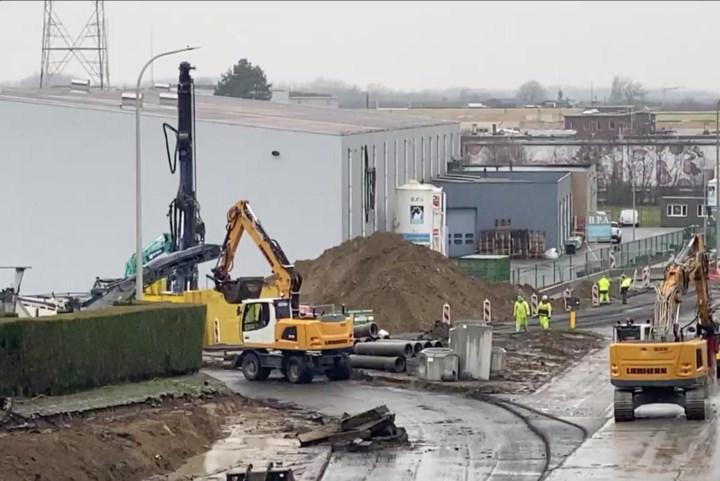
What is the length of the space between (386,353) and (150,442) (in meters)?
14.2

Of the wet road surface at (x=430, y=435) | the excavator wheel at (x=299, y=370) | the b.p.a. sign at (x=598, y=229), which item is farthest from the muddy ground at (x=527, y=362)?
the b.p.a. sign at (x=598, y=229)

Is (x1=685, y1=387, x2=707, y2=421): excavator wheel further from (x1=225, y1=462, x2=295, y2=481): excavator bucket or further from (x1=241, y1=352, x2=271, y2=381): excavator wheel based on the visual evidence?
(x1=241, y1=352, x2=271, y2=381): excavator wheel

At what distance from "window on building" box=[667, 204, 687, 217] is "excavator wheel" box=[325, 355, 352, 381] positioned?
231 ft

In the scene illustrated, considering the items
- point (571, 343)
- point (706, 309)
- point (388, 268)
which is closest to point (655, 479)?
point (706, 309)

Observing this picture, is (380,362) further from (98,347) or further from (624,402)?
(98,347)

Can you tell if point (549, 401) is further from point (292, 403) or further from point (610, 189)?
point (610, 189)

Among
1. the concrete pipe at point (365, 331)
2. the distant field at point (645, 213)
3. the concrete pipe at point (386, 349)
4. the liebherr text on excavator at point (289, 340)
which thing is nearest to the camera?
the liebherr text on excavator at point (289, 340)

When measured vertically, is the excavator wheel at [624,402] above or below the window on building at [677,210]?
below

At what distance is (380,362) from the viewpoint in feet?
140

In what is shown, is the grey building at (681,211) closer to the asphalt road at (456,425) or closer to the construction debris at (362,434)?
the asphalt road at (456,425)

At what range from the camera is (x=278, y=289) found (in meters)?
44.5

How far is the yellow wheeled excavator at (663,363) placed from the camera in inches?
1256

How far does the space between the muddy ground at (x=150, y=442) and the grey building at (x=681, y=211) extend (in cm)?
7548

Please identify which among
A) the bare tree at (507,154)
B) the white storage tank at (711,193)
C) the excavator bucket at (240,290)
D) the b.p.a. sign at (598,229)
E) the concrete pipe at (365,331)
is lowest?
the concrete pipe at (365,331)
